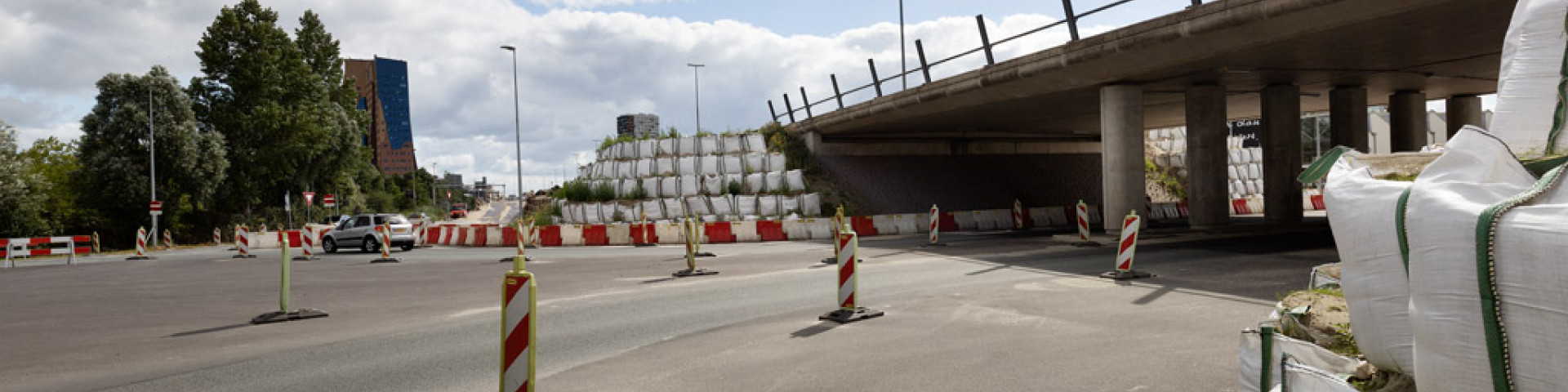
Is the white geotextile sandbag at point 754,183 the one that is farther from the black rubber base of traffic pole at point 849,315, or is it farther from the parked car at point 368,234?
the black rubber base of traffic pole at point 849,315

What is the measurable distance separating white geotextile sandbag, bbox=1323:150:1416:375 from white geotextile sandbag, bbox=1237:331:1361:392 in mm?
127

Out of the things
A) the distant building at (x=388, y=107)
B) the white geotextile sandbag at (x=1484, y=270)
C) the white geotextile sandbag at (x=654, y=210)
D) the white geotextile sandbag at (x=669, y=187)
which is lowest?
the white geotextile sandbag at (x=1484, y=270)

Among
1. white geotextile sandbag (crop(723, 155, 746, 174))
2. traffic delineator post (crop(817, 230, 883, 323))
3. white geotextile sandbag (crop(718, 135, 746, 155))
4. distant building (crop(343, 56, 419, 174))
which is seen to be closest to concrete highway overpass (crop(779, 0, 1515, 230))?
white geotextile sandbag (crop(718, 135, 746, 155))

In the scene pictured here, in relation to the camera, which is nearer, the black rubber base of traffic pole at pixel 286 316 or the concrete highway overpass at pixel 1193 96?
the black rubber base of traffic pole at pixel 286 316

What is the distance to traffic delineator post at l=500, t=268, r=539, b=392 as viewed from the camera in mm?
4887

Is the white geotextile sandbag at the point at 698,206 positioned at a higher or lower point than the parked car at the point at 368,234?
higher

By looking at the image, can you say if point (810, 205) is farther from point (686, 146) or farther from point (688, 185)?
point (686, 146)

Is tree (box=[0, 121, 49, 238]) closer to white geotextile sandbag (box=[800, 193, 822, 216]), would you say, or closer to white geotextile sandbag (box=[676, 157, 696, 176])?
white geotextile sandbag (box=[676, 157, 696, 176])

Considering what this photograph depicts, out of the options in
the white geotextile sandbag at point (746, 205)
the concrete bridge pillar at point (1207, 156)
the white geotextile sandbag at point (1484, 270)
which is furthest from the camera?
the white geotextile sandbag at point (746, 205)

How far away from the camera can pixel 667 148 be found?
35812 mm

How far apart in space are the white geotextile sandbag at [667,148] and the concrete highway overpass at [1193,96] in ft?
16.6

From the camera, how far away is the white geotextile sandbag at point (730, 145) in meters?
35.7

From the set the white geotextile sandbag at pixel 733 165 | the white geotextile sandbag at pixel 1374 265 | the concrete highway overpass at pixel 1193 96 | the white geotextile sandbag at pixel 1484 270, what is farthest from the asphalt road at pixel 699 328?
the white geotextile sandbag at pixel 733 165

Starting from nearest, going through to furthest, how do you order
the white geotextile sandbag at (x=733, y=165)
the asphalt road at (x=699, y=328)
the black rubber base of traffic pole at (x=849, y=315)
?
the asphalt road at (x=699, y=328) < the black rubber base of traffic pole at (x=849, y=315) < the white geotextile sandbag at (x=733, y=165)
